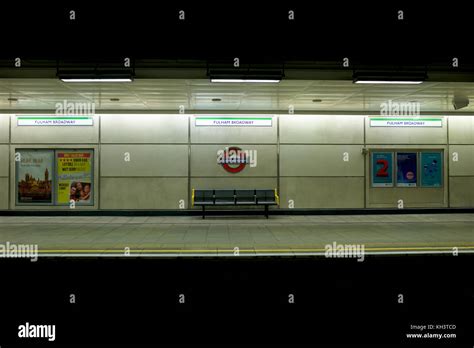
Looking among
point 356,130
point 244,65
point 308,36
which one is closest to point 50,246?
point 244,65

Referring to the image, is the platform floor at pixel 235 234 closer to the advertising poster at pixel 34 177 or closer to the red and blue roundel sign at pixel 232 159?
the advertising poster at pixel 34 177

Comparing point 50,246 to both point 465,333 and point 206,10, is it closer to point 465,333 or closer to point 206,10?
point 206,10

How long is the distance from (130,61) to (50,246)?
12.8ft

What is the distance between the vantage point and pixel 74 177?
1161 centimetres

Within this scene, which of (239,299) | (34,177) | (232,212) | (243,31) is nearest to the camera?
(239,299)

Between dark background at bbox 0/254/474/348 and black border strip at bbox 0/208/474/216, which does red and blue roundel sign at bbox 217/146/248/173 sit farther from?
dark background at bbox 0/254/474/348

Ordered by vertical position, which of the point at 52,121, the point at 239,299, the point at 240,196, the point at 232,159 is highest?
the point at 52,121

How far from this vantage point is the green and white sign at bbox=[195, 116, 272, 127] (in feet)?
38.7

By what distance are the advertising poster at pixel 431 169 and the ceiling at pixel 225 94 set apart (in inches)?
63.6

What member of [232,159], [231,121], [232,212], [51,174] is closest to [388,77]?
[231,121]

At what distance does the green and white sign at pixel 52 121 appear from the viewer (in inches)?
456

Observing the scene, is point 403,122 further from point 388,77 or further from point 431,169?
point 388,77

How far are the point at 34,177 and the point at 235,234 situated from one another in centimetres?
750

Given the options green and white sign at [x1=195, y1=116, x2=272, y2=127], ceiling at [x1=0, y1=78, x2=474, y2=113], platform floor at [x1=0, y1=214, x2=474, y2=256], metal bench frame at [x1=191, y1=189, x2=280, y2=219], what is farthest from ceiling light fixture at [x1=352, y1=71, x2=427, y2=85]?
metal bench frame at [x1=191, y1=189, x2=280, y2=219]
